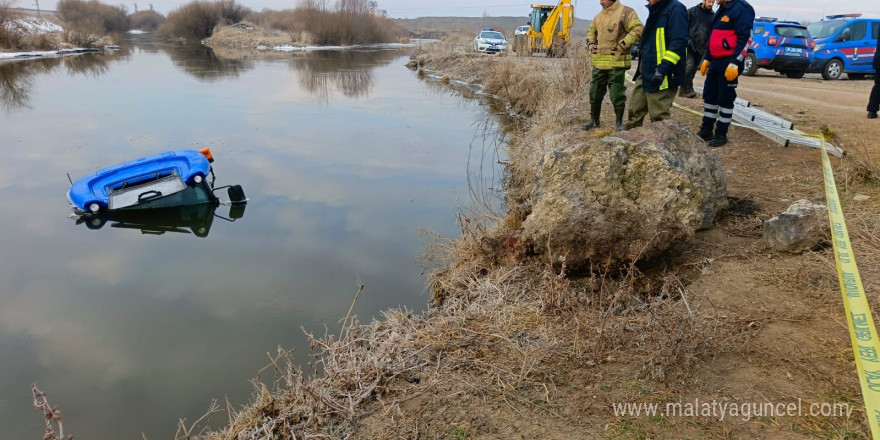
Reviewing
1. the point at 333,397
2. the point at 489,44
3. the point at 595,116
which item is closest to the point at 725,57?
A: the point at 595,116

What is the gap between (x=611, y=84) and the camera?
6449 millimetres

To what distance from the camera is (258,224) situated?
7.04 metres

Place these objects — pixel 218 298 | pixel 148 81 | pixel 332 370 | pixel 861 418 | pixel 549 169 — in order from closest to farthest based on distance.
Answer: pixel 861 418 < pixel 332 370 < pixel 549 169 < pixel 218 298 < pixel 148 81

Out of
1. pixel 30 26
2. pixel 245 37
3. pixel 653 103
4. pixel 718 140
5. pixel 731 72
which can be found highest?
pixel 245 37

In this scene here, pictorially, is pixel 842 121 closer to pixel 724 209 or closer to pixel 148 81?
pixel 724 209

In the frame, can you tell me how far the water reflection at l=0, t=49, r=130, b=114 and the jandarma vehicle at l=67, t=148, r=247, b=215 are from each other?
8661 millimetres

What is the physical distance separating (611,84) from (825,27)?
38.1 feet

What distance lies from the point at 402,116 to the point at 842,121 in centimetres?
908

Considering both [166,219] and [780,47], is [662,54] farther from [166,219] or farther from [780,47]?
[780,47]

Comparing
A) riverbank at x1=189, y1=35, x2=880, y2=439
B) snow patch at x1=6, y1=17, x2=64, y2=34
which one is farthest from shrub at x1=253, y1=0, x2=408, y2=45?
riverbank at x1=189, y1=35, x2=880, y2=439

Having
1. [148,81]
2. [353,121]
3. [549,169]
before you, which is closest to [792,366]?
[549,169]

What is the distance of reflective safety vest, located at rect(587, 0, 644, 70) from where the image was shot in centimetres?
590

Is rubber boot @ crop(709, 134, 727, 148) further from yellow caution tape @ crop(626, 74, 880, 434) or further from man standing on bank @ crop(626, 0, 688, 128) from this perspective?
yellow caution tape @ crop(626, 74, 880, 434)

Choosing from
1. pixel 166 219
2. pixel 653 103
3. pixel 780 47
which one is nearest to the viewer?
pixel 653 103
